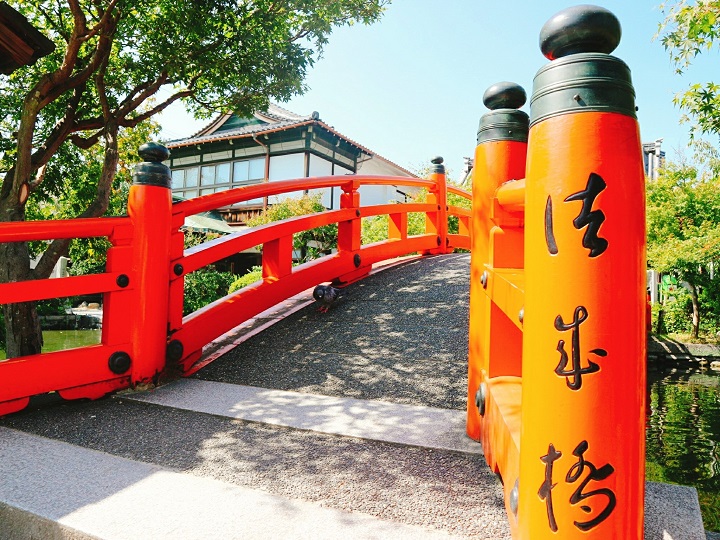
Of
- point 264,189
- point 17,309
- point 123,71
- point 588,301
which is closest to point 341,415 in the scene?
point 588,301

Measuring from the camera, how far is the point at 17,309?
16.4ft

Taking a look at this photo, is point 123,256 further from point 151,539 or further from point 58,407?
point 151,539

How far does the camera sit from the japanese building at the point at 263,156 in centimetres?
1786

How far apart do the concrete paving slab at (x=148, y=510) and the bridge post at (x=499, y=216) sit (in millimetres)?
673

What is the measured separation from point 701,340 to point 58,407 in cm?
1229

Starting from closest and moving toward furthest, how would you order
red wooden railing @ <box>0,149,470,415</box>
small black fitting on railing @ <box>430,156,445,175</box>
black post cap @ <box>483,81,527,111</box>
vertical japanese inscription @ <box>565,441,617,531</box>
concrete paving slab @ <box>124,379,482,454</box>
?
1. vertical japanese inscription @ <box>565,441,617,531</box>
2. black post cap @ <box>483,81,527,111</box>
3. concrete paving slab @ <box>124,379,482,454</box>
4. red wooden railing @ <box>0,149,470,415</box>
5. small black fitting on railing @ <box>430,156,445,175</box>

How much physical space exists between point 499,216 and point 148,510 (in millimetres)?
1613

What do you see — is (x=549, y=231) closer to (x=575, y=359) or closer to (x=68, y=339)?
(x=575, y=359)

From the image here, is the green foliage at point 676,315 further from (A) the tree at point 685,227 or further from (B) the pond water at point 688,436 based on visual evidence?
(B) the pond water at point 688,436

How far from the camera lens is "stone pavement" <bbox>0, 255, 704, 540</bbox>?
153 cm

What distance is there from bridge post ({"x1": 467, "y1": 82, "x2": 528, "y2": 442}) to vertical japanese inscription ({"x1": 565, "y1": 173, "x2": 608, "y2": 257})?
2.93 feet

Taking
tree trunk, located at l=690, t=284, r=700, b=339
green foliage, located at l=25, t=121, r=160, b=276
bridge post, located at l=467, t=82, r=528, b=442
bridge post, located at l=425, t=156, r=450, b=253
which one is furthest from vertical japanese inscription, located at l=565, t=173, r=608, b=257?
tree trunk, located at l=690, t=284, r=700, b=339

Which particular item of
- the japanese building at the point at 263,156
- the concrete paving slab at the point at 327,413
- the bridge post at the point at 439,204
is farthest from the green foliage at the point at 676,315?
the concrete paving slab at the point at 327,413

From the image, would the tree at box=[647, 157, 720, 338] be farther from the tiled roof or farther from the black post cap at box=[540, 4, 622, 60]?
the black post cap at box=[540, 4, 622, 60]
